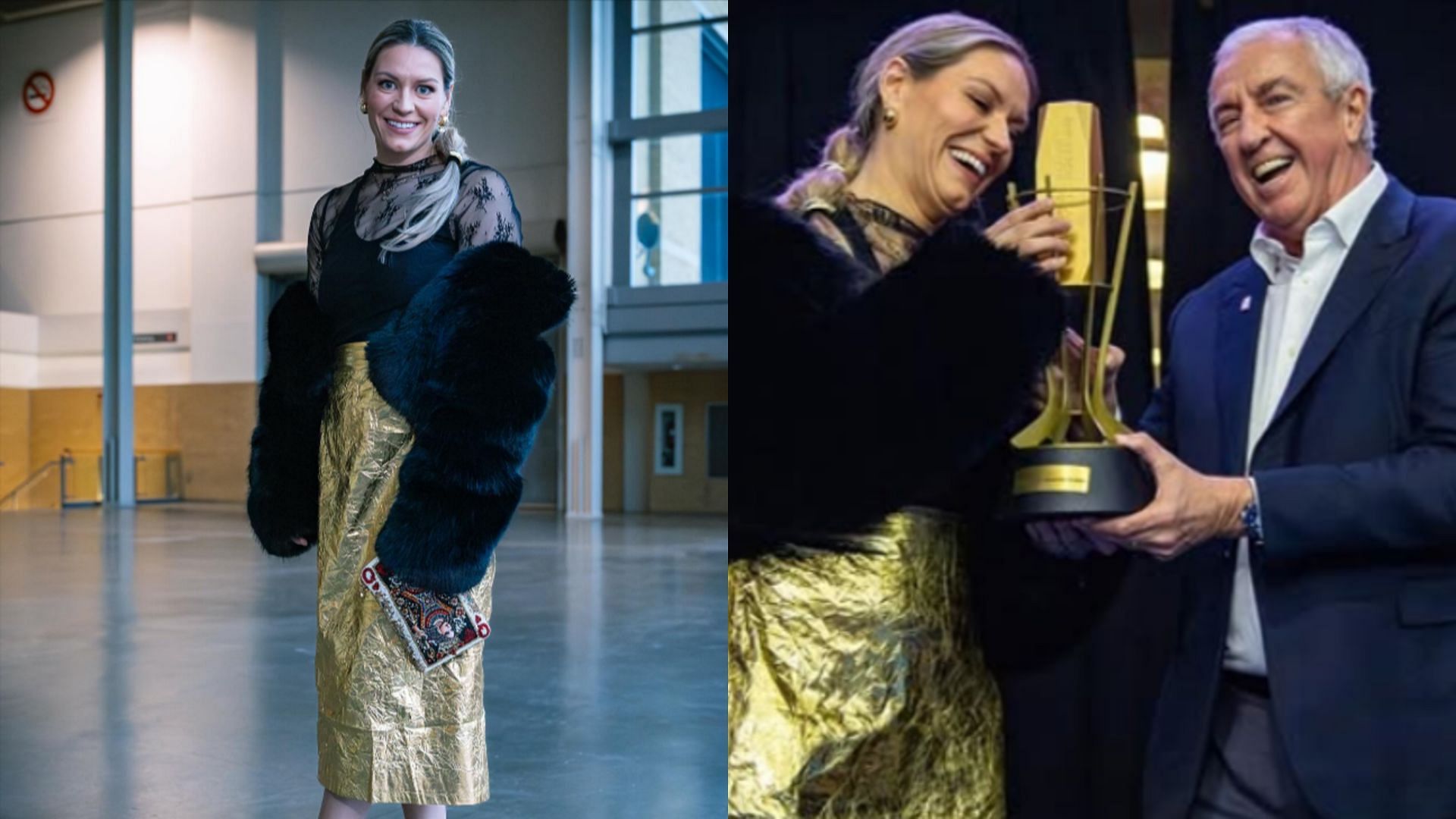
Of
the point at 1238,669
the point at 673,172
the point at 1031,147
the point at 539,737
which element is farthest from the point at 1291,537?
the point at 673,172

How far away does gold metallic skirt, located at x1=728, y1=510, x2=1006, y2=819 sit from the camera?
5.59 ft

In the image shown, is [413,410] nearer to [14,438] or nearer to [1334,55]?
[1334,55]

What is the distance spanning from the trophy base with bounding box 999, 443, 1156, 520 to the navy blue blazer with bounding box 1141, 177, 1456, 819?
0.44 feet

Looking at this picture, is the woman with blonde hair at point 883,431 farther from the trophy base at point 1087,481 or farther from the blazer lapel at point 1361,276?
the blazer lapel at point 1361,276

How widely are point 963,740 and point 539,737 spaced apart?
2616mm

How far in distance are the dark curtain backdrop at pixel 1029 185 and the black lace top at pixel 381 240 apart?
0.61 meters

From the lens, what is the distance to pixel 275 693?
487 cm

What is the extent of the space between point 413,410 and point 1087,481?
3.65 ft

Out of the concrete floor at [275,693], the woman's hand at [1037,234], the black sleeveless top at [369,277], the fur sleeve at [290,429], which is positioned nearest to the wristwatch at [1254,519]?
the woman's hand at [1037,234]

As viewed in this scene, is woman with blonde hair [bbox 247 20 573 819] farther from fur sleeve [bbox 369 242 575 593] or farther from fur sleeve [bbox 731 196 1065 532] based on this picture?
fur sleeve [bbox 731 196 1065 532]

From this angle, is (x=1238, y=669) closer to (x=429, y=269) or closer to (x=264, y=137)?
(x=429, y=269)

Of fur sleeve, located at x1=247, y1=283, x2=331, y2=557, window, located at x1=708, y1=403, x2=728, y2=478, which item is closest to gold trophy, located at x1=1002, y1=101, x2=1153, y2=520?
fur sleeve, located at x1=247, y1=283, x2=331, y2=557

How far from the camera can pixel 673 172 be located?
1988 cm

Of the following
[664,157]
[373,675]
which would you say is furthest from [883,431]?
[664,157]
